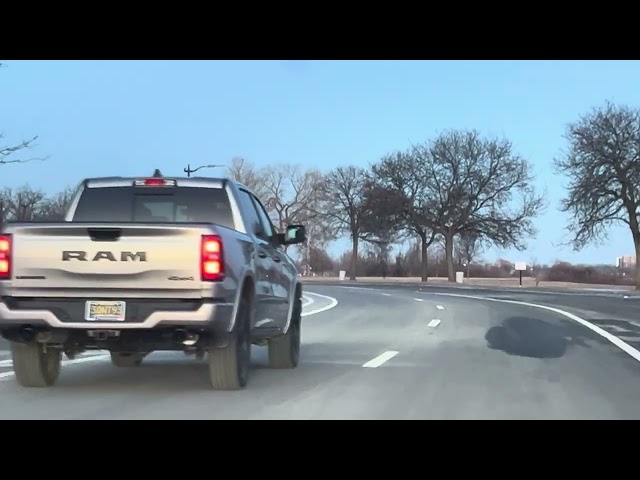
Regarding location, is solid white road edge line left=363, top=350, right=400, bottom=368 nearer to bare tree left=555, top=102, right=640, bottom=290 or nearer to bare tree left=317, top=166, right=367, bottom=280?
bare tree left=555, top=102, right=640, bottom=290

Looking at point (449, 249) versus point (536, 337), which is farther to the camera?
point (449, 249)

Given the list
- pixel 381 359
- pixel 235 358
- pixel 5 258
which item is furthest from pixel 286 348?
pixel 5 258

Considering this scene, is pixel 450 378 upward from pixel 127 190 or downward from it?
downward

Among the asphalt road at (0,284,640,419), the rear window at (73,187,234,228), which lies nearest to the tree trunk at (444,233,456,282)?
the asphalt road at (0,284,640,419)

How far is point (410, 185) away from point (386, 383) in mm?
55414

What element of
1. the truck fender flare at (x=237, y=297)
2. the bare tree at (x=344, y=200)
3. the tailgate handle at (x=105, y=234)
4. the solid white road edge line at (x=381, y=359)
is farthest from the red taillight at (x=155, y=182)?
the bare tree at (x=344, y=200)

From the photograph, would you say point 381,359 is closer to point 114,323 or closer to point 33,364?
point 33,364

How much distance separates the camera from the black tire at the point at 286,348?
33.2ft

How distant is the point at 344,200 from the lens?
77375 millimetres
